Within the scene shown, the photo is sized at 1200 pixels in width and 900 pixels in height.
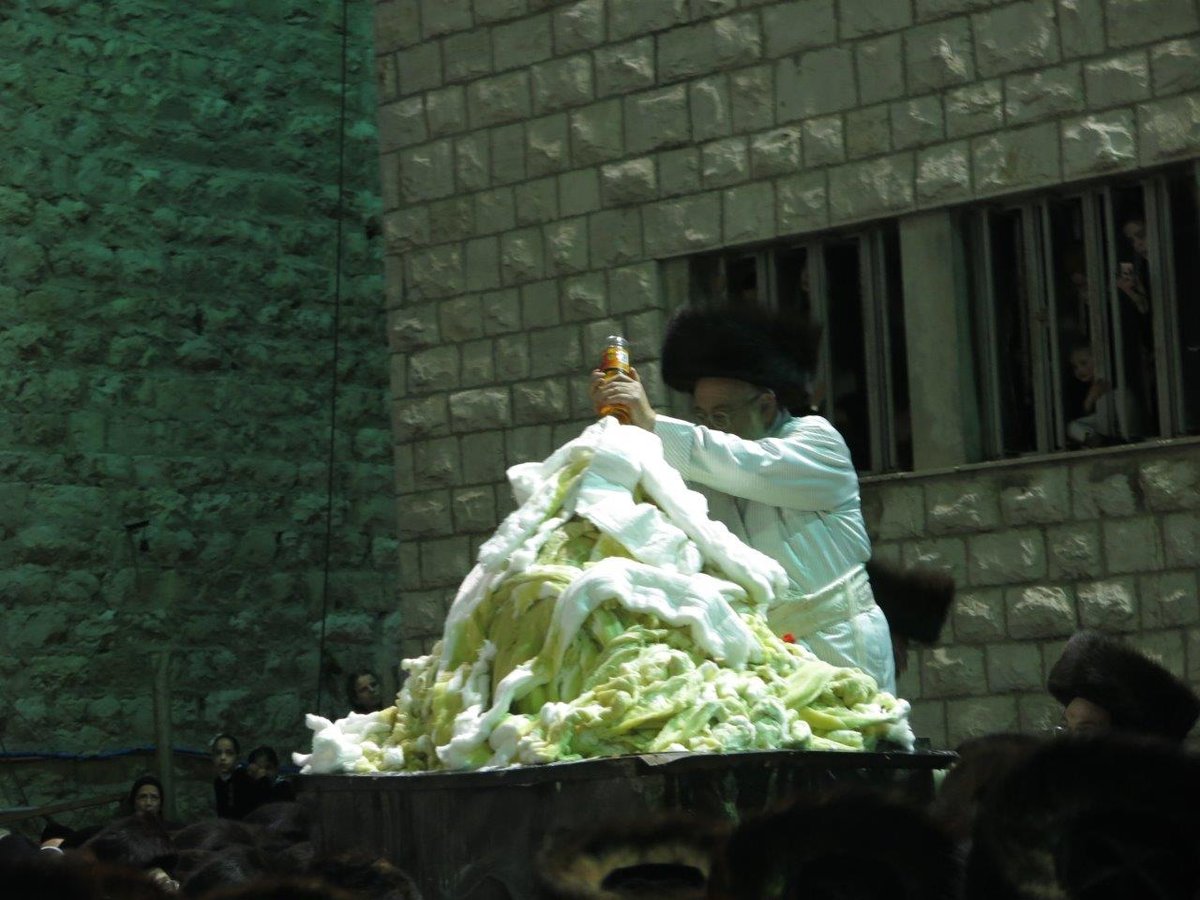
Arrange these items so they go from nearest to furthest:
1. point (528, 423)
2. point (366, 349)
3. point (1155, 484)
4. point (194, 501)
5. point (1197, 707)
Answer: point (1197, 707), point (1155, 484), point (528, 423), point (194, 501), point (366, 349)

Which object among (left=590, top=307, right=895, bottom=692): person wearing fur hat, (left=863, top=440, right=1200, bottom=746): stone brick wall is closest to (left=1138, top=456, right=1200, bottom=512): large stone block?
(left=863, top=440, right=1200, bottom=746): stone brick wall

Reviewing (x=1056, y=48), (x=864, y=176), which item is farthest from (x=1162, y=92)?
(x=864, y=176)

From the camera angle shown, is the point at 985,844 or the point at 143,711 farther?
the point at 143,711

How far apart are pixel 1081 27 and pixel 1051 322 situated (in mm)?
1320

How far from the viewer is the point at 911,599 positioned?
7.77 metres

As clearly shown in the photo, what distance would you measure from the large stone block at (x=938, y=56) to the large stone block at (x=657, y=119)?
50.8 inches

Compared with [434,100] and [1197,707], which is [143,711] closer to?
[434,100]

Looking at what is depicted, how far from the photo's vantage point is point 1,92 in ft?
48.1

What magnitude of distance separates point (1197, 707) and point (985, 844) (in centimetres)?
203

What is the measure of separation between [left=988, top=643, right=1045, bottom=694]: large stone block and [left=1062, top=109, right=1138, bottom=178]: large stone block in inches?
82.9

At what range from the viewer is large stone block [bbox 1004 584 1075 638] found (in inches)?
436

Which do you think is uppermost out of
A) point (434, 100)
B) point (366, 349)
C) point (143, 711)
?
point (434, 100)

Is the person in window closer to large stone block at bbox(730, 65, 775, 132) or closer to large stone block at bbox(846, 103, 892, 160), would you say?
large stone block at bbox(846, 103, 892, 160)

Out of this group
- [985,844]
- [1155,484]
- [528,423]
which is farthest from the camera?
[528,423]
